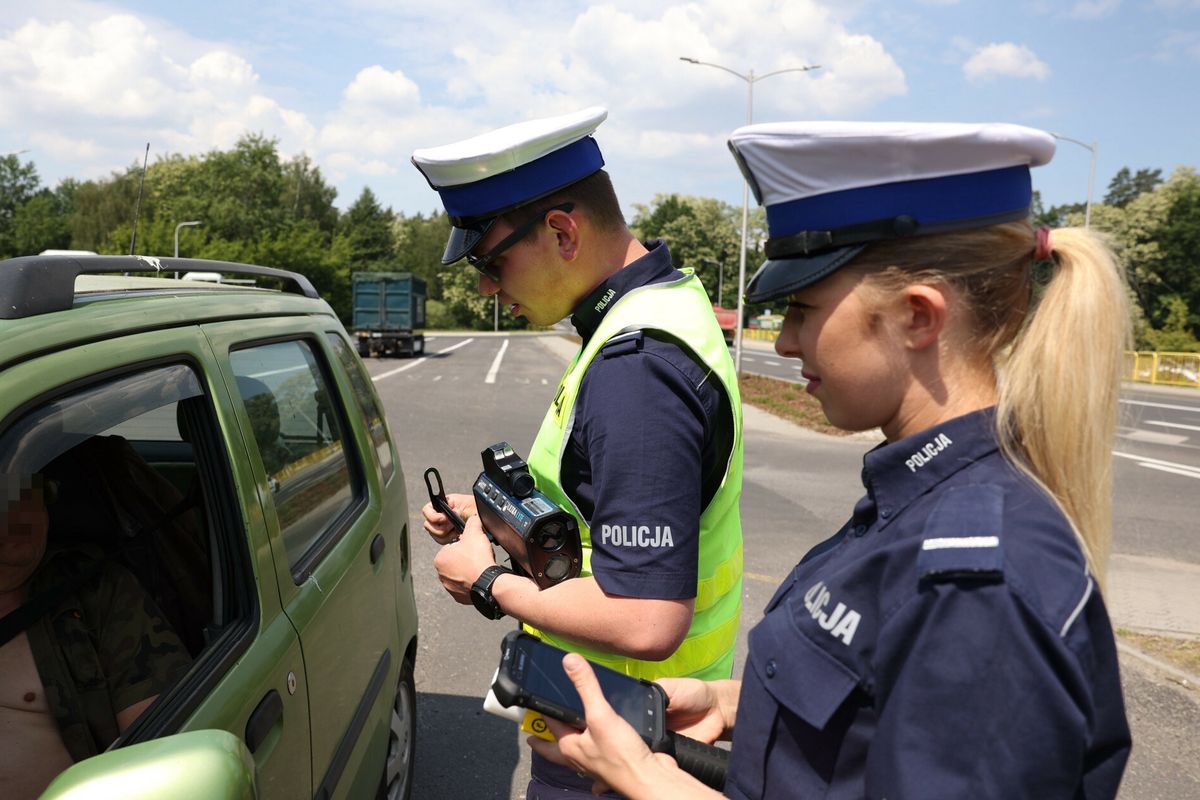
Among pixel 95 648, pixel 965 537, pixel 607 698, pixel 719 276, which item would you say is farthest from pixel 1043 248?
pixel 719 276

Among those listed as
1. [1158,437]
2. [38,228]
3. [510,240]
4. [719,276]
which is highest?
[38,228]

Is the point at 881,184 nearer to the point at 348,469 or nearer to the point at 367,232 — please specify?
the point at 348,469

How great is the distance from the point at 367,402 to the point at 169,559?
1.26 m

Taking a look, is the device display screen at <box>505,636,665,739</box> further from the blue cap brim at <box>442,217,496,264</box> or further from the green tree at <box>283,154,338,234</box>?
the green tree at <box>283,154,338,234</box>

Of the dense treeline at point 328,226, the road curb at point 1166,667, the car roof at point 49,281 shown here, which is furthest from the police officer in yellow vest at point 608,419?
the dense treeline at point 328,226

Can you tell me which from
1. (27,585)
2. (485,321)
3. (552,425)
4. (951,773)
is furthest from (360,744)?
(485,321)

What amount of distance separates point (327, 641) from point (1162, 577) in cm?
645

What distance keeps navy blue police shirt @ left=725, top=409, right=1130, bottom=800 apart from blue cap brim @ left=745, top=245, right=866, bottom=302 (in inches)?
10.2

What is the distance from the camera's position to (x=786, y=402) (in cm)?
1808

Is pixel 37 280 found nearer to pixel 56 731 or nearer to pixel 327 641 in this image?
pixel 56 731

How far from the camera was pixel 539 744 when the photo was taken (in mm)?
1465

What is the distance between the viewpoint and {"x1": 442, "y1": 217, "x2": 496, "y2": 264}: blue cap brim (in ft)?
6.04

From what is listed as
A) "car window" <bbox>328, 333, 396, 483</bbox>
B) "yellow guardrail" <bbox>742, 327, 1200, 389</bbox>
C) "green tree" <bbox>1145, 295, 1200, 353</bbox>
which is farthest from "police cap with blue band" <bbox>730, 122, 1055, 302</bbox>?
"green tree" <bbox>1145, 295, 1200, 353</bbox>

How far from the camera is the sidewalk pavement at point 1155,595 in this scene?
512cm
